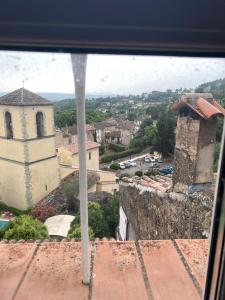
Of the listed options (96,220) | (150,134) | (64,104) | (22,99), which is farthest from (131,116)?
(96,220)

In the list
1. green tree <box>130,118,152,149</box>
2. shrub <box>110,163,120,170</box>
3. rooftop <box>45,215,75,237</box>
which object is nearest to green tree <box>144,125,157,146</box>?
green tree <box>130,118,152,149</box>

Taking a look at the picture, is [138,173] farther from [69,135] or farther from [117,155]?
[69,135]

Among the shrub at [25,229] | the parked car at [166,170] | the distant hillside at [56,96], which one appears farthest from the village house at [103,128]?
the shrub at [25,229]

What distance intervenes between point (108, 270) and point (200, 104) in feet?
1.93

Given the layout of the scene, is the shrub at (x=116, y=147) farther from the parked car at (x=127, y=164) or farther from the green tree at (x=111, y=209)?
the green tree at (x=111, y=209)

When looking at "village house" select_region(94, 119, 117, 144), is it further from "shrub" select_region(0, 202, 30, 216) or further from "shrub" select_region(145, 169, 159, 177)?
"shrub" select_region(0, 202, 30, 216)

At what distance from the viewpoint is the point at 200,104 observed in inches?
27.4

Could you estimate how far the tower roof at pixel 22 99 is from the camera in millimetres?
643

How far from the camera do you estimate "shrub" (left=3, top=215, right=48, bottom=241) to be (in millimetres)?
853

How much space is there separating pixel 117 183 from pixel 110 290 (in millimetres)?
322

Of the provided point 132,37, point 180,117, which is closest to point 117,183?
point 180,117

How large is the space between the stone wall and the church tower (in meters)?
0.26

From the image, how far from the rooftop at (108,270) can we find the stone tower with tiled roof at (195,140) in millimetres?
248

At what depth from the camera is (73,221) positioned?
0.84 m
